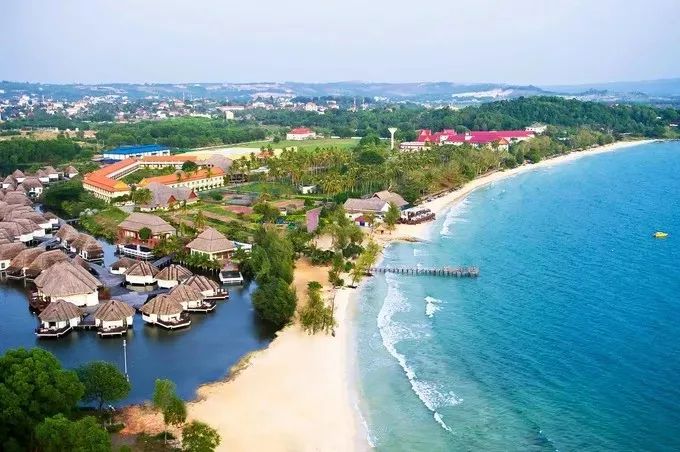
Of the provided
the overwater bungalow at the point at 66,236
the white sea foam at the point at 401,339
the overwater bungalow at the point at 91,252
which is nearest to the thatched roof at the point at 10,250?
the overwater bungalow at the point at 66,236

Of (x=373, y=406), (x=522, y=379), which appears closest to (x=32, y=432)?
(x=373, y=406)

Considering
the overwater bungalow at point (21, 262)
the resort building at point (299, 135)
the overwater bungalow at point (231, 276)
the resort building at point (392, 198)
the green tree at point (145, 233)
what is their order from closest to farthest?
the overwater bungalow at point (231, 276)
the overwater bungalow at point (21, 262)
the green tree at point (145, 233)
the resort building at point (392, 198)
the resort building at point (299, 135)

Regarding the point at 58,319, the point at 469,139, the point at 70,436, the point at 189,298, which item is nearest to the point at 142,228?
the point at 189,298

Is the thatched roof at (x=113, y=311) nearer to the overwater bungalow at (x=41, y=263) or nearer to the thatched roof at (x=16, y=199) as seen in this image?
the overwater bungalow at (x=41, y=263)

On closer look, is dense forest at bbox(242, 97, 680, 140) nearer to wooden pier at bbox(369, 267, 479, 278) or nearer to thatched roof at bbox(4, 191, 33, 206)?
thatched roof at bbox(4, 191, 33, 206)

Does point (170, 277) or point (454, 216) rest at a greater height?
point (170, 277)

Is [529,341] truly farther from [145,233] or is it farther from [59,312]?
[145,233]

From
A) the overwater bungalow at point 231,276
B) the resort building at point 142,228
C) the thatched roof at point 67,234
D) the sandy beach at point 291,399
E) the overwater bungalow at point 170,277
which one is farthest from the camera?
Answer: the thatched roof at point 67,234
